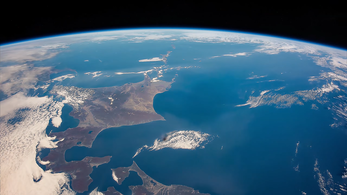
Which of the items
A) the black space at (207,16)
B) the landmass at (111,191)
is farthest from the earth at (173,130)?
the black space at (207,16)

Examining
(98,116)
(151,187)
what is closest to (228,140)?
(151,187)

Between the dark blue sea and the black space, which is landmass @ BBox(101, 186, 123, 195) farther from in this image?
the black space

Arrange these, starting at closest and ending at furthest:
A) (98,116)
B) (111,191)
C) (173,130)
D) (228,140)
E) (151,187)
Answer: (111,191) → (151,187) → (228,140) → (173,130) → (98,116)

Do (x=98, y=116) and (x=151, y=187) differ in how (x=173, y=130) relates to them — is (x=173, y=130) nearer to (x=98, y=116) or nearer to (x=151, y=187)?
(x=151, y=187)

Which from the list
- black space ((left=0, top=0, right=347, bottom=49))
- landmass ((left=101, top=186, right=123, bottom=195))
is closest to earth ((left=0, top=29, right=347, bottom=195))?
landmass ((left=101, top=186, right=123, bottom=195))

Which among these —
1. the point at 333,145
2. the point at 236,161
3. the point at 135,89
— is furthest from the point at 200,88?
the point at 333,145

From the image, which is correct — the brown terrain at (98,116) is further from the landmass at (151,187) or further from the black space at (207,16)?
the black space at (207,16)
